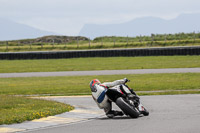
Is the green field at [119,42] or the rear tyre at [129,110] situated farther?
the green field at [119,42]

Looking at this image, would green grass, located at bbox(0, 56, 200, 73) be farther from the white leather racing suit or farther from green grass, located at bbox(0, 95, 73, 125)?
the white leather racing suit

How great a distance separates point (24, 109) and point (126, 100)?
135 inches

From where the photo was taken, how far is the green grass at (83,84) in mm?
21688

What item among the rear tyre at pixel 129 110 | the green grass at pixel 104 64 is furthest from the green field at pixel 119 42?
the rear tyre at pixel 129 110

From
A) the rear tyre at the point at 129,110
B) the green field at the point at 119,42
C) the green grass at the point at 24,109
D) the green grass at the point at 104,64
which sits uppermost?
the green field at the point at 119,42

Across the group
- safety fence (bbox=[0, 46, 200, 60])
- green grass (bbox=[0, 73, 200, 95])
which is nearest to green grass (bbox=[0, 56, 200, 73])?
safety fence (bbox=[0, 46, 200, 60])

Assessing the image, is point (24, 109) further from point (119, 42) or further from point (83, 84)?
point (119, 42)

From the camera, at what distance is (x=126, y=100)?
1195 cm

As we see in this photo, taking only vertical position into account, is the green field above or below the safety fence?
above

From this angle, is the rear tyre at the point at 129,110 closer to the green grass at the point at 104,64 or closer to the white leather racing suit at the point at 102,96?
the white leather racing suit at the point at 102,96

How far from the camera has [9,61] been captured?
153 feet

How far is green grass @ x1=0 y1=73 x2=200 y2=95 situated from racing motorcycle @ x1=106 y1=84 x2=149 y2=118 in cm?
869

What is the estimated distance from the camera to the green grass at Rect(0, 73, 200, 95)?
21.7 m

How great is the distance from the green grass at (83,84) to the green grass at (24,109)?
5.57 meters
